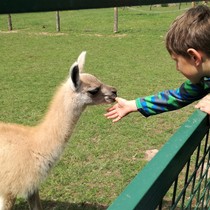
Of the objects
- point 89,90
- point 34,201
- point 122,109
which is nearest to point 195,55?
point 122,109

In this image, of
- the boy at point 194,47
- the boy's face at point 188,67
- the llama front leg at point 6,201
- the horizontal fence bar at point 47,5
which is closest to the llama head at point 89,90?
the llama front leg at point 6,201

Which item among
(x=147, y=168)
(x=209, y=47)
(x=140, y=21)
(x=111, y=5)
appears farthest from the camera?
(x=140, y=21)

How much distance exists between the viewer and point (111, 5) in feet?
4.84

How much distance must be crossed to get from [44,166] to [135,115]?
2.70m

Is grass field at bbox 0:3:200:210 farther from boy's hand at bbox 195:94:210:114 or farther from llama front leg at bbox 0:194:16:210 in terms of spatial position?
boy's hand at bbox 195:94:210:114

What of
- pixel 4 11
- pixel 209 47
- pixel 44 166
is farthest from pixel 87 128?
pixel 4 11

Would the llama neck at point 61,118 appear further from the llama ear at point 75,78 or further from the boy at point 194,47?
the boy at point 194,47

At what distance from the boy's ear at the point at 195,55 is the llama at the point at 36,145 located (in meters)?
1.49

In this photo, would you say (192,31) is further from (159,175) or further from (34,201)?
(34,201)

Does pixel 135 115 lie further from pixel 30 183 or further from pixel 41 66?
pixel 41 66

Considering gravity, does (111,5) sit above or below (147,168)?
above

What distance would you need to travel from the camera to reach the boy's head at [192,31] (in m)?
1.60

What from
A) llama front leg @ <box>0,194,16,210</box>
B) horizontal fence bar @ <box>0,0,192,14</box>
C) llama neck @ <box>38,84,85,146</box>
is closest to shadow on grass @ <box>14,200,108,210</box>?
llama front leg @ <box>0,194,16,210</box>

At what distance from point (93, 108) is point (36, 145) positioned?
9.45 ft
